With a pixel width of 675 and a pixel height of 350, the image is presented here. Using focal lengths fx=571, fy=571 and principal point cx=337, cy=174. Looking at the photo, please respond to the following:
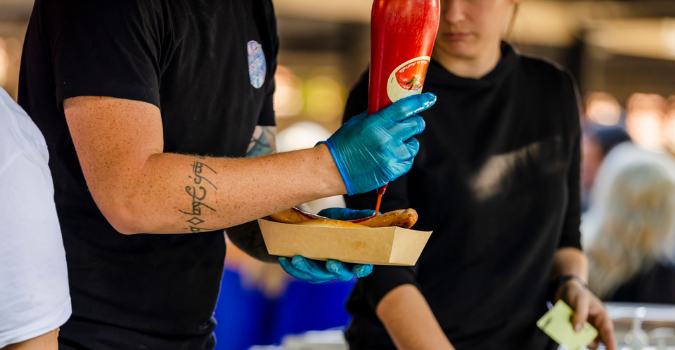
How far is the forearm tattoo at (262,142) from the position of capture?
140 cm

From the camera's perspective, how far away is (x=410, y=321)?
1.30 m

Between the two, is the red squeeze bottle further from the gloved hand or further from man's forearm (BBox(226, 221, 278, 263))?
man's forearm (BBox(226, 221, 278, 263))

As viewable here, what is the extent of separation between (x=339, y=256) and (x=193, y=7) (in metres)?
0.57

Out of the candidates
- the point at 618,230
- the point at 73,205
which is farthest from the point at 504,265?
the point at 618,230

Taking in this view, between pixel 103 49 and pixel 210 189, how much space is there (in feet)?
0.94

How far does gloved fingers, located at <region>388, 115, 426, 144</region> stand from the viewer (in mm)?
931

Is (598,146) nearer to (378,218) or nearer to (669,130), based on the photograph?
(378,218)

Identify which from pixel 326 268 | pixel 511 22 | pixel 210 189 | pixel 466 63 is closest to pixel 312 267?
pixel 326 268

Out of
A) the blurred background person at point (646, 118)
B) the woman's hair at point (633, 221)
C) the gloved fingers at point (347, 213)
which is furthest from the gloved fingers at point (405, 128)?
the blurred background person at point (646, 118)

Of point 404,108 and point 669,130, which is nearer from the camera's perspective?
point 404,108

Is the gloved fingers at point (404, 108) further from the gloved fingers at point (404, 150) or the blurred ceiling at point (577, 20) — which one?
the blurred ceiling at point (577, 20)

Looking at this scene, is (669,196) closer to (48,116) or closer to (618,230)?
(618,230)

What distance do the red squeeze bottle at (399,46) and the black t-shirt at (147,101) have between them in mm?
362

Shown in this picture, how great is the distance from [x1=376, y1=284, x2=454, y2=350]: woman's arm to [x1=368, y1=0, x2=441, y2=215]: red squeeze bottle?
0.53 meters
